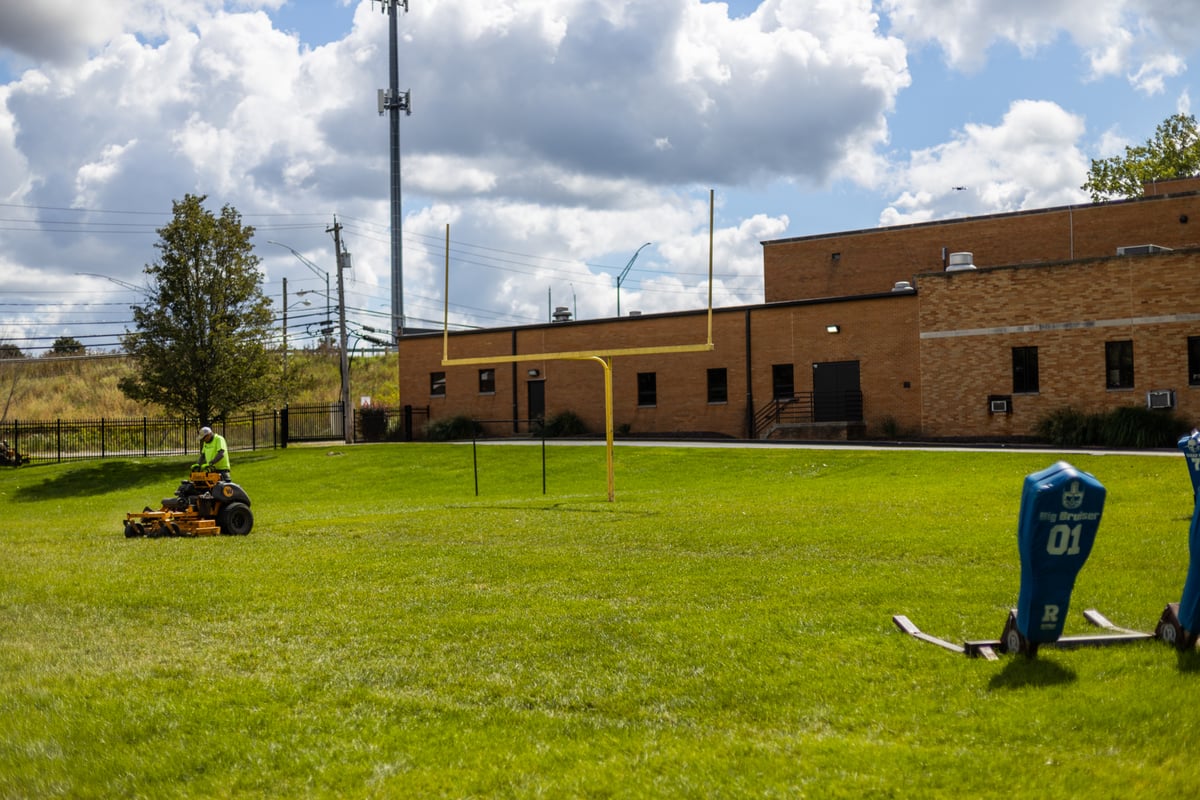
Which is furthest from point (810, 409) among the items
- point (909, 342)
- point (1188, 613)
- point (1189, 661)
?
point (1189, 661)

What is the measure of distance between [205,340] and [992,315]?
27.3 metres

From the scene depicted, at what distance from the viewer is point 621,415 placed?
4738 centimetres

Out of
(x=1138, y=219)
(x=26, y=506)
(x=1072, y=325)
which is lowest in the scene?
(x=26, y=506)

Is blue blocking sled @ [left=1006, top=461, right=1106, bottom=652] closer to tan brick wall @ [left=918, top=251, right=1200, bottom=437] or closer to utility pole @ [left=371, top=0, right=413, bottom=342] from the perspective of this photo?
tan brick wall @ [left=918, top=251, right=1200, bottom=437]

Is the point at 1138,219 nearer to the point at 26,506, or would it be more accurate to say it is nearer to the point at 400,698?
the point at 26,506

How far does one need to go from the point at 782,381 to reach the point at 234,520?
28528mm

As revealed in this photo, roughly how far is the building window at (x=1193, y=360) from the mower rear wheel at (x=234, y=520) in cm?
2867

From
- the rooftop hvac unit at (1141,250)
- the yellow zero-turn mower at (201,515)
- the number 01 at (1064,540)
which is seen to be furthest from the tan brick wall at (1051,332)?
the number 01 at (1064,540)

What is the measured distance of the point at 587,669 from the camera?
748 centimetres

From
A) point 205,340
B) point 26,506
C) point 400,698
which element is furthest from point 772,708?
point 205,340

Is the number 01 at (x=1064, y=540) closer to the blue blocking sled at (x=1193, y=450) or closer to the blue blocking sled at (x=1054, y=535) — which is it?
the blue blocking sled at (x=1054, y=535)

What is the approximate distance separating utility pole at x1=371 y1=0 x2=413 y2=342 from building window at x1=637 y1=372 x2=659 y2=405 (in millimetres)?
22293

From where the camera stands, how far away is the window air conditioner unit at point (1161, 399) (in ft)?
112

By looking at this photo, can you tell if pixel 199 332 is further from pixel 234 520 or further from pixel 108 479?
→ pixel 234 520
